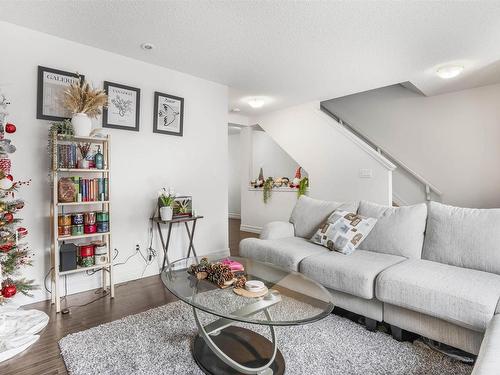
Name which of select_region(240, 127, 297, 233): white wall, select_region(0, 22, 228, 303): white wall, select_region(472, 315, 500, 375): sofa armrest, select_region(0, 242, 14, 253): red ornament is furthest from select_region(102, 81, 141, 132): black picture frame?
A: select_region(472, 315, 500, 375): sofa armrest

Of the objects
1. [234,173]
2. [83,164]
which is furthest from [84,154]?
[234,173]

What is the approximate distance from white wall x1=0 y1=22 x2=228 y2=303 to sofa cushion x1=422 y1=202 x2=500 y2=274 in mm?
2568

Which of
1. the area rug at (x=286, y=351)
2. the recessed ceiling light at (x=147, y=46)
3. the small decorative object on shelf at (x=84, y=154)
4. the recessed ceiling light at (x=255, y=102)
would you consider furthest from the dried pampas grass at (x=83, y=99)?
the recessed ceiling light at (x=255, y=102)

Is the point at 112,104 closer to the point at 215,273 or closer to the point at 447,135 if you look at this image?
the point at 215,273

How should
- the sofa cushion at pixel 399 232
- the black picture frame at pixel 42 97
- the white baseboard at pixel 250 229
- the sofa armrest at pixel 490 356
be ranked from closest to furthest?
the sofa armrest at pixel 490 356 → the sofa cushion at pixel 399 232 → the black picture frame at pixel 42 97 → the white baseboard at pixel 250 229

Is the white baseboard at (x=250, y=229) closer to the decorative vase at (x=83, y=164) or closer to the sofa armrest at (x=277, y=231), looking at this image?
the sofa armrest at (x=277, y=231)

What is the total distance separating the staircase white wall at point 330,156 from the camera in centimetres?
445

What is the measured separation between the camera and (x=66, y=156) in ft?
8.51

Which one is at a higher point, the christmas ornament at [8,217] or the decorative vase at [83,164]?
the decorative vase at [83,164]

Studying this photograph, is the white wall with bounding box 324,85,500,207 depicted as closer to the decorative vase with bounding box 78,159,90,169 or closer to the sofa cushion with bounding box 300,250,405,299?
the sofa cushion with bounding box 300,250,405,299

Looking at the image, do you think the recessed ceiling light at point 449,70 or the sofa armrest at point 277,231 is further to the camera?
the recessed ceiling light at point 449,70

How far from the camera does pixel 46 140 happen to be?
2.68m

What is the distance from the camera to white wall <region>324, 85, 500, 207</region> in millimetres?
4258

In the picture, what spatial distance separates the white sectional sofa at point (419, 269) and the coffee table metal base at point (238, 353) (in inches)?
28.1
